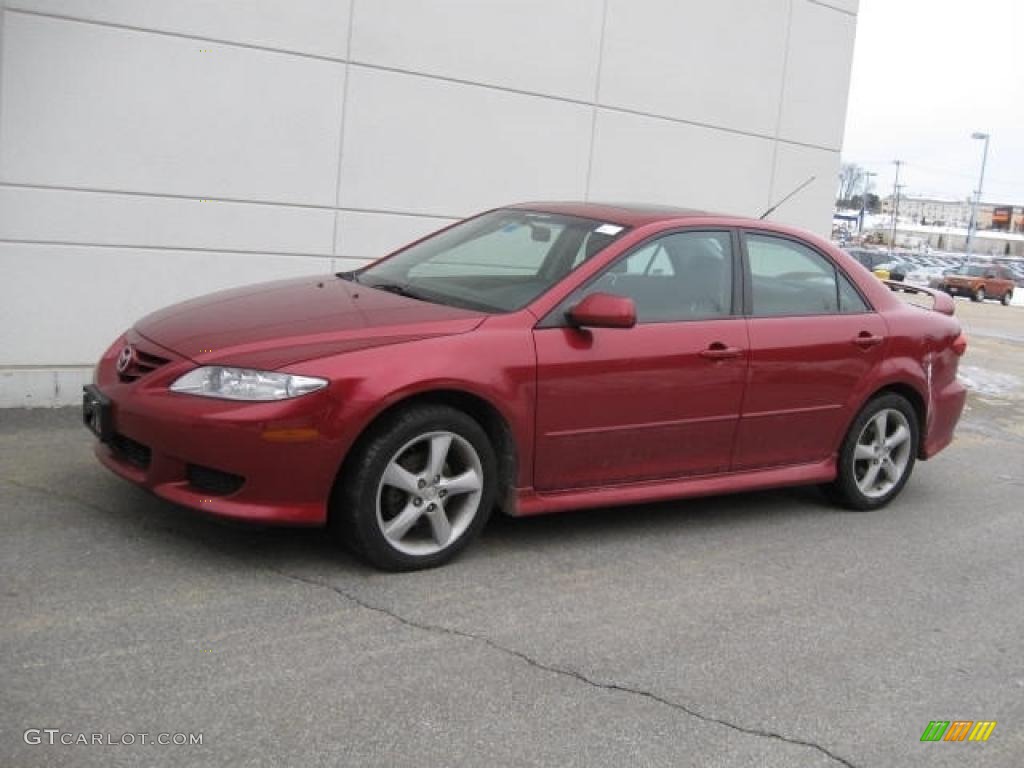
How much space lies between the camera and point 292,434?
4.32 m

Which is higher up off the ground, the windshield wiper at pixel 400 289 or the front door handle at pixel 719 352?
the windshield wiper at pixel 400 289

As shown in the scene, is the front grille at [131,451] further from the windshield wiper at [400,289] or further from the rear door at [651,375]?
the rear door at [651,375]

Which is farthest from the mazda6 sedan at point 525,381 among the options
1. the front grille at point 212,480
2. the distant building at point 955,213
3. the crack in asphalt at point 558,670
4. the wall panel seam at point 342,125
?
the distant building at point 955,213

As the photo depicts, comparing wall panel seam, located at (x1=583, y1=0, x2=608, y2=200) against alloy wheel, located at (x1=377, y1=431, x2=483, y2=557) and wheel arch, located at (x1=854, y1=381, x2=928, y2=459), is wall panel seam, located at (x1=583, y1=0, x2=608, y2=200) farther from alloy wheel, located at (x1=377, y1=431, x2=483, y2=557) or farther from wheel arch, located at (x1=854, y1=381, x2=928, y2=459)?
alloy wheel, located at (x1=377, y1=431, x2=483, y2=557)

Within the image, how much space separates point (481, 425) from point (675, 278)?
4.21 ft

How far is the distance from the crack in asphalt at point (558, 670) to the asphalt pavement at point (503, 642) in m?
0.01

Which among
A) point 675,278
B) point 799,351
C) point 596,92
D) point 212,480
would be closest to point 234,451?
point 212,480

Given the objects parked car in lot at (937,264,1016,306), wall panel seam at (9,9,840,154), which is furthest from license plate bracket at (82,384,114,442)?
parked car in lot at (937,264,1016,306)

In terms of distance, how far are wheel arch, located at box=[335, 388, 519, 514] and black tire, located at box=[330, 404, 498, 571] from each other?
16mm

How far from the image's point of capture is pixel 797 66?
11.7m

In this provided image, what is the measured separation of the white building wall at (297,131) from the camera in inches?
286

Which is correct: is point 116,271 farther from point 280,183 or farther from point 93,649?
point 93,649

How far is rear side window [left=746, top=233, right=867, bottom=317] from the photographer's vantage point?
582cm
